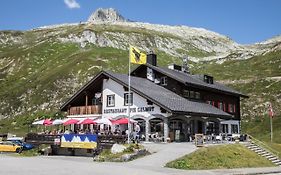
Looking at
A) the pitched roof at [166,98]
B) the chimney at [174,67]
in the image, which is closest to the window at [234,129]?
the pitched roof at [166,98]

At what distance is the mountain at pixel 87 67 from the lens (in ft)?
291

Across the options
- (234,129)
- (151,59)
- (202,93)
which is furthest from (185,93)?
(234,129)

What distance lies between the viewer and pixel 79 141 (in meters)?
36.4

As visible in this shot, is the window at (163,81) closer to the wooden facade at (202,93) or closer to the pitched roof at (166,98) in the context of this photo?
the wooden facade at (202,93)

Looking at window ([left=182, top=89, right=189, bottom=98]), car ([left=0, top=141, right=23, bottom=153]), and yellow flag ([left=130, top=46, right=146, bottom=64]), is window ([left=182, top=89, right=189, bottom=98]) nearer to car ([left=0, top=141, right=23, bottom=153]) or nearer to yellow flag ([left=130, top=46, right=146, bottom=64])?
yellow flag ([left=130, top=46, right=146, bottom=64])

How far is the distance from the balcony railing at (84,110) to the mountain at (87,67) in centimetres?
3363

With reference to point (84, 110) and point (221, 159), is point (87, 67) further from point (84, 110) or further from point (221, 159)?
point (221, 159)

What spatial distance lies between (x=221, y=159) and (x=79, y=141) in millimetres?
13700

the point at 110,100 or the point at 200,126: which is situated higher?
the point at 110,100

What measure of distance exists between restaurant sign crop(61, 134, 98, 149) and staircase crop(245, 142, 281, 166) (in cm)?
1372

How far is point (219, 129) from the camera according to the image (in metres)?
48.0

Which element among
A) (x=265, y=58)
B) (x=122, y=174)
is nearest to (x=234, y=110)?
(x=122, y=174)

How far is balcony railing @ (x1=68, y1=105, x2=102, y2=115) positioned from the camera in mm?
46334

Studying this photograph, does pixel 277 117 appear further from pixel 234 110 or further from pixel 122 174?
pixel 122 174
